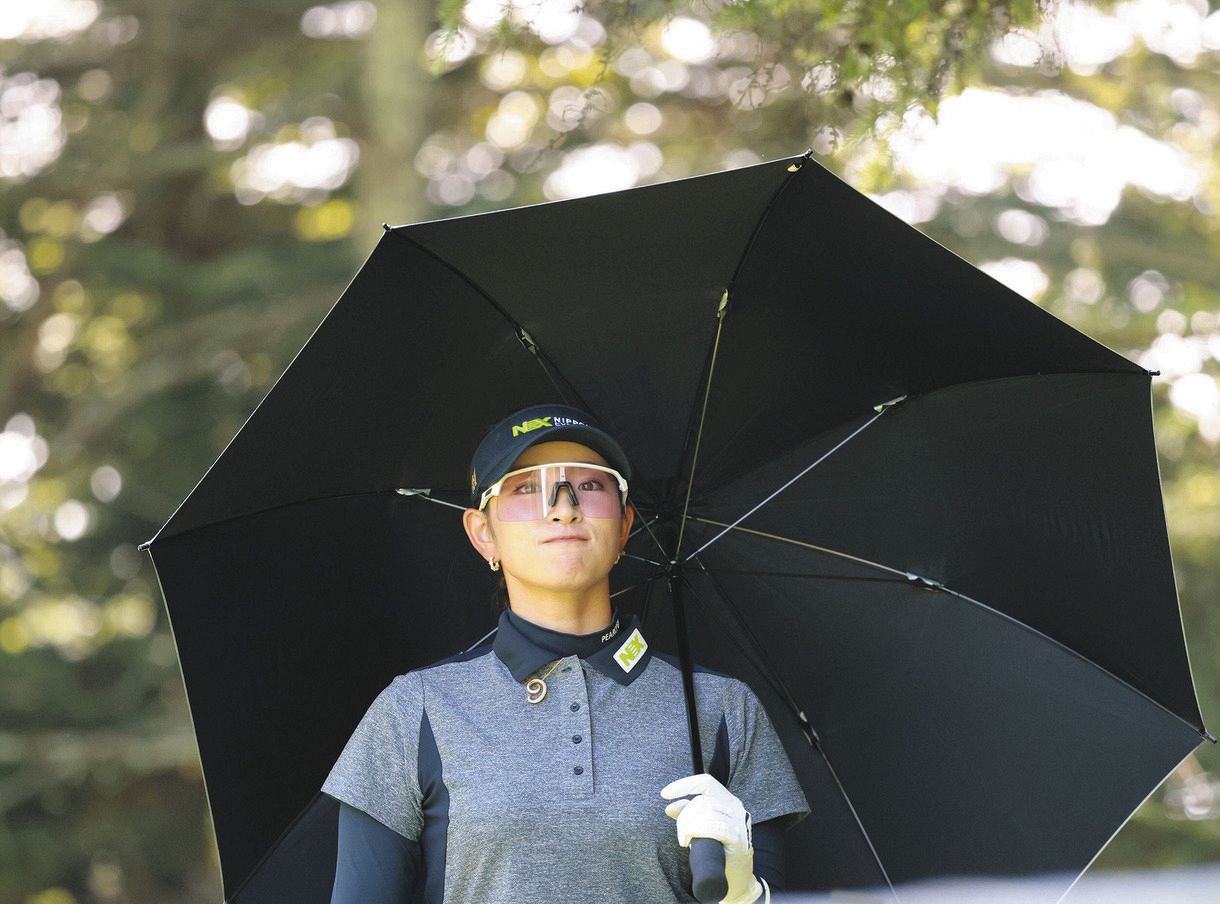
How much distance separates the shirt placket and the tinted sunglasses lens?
27 centimetres

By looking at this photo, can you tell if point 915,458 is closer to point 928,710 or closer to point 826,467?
point 826,467

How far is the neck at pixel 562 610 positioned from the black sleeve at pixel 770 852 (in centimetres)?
46

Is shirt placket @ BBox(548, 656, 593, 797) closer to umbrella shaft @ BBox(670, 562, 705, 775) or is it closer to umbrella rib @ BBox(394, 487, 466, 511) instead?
umbrella shaft @ BBox(670, 562, 705, 775)

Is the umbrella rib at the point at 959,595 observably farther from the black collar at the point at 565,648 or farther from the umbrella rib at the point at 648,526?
the black collar at the point at 565,648

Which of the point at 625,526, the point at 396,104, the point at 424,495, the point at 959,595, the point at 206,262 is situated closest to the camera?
the point at 625,526

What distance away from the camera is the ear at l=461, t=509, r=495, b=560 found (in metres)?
3.08

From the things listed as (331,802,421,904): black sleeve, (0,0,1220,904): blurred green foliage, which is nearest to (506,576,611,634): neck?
(331,802,421,904): black sleeve

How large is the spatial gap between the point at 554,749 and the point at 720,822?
0.34 meters

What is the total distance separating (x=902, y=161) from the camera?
386 centimetres

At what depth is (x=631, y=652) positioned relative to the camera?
2986 mm

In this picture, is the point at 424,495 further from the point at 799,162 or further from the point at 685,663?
the point at 799,162

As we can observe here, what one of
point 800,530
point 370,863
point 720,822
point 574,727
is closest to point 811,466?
point 800,530

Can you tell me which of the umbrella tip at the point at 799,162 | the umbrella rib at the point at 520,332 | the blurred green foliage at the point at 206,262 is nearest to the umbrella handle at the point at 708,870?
the umbrella rib at the point at 520,332

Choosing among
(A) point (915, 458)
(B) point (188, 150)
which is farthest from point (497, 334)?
(B) point (188, 150)
